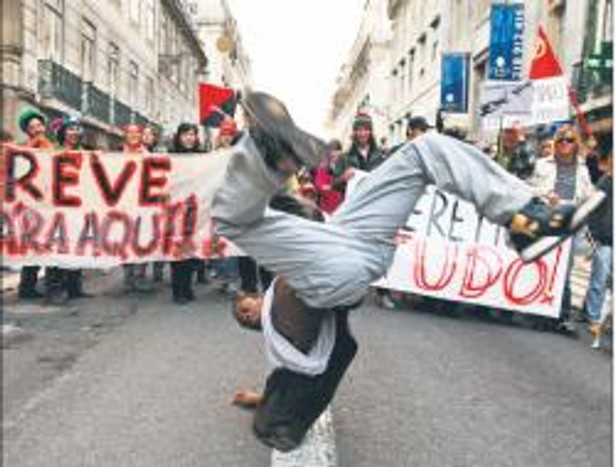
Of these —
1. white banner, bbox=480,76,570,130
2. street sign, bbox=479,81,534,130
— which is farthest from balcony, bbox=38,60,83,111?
street sign, bbox=479,81,534,130

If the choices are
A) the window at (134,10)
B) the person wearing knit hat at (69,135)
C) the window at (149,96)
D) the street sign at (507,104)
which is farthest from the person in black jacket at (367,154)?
A: the window at (149,96)

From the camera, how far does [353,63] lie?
84750mm

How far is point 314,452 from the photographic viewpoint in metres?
3.98

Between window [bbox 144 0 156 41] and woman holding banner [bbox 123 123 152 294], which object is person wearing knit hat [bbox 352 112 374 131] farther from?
window [bbox 144 0 156 41]

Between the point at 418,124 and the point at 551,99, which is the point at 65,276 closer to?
the point at 418,124

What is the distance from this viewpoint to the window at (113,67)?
32656 millimetres

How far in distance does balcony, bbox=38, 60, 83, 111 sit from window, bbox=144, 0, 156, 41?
44.5ft

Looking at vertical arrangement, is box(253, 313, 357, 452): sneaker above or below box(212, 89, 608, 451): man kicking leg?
below

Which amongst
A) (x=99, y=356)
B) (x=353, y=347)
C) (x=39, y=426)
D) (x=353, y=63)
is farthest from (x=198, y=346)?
(x=353, y=63)

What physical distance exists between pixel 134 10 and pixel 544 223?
35776 mm

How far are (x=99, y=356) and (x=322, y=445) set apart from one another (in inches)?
105

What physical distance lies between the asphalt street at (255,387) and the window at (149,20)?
3390 cm

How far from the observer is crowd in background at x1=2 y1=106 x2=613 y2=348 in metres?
8.15

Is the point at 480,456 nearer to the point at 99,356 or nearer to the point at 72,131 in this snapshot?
the point at 99,356
